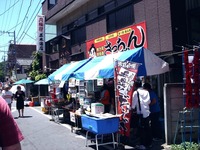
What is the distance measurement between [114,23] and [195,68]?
7641mm

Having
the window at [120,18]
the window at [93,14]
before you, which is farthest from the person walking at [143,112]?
the window at [93,14]

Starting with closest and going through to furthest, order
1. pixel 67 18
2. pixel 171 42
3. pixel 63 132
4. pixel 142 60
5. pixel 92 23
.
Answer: pixel 142 60 → pixel 171 42 → pixel 63 132 → pixel 92 23 → pixel 67 18

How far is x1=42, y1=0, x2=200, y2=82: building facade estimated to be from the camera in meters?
9.93

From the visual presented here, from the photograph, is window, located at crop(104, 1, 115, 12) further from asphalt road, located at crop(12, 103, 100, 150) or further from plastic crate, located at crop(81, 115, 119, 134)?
plastic crate, located at crop(81, 115, 119, 134)

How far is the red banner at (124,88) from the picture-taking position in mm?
7438

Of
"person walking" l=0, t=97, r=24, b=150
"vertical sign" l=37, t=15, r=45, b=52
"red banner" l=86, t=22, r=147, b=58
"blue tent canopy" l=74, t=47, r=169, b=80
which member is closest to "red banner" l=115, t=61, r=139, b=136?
"blue tent canopy" l=74, t=47, r=169, b=80

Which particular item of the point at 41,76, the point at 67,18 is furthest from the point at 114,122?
the point at 41,76

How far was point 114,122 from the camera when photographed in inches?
291

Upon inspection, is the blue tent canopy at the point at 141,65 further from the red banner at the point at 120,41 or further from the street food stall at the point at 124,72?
the red banner at the point at 120,41

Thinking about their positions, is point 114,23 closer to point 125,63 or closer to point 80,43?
point 80,43

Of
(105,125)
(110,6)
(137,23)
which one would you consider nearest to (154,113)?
(105,125)

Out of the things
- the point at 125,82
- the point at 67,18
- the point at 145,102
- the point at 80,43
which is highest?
the point at 67,18

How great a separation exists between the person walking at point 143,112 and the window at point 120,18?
5.81m

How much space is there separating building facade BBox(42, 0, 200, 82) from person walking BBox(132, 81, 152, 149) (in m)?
2.72
